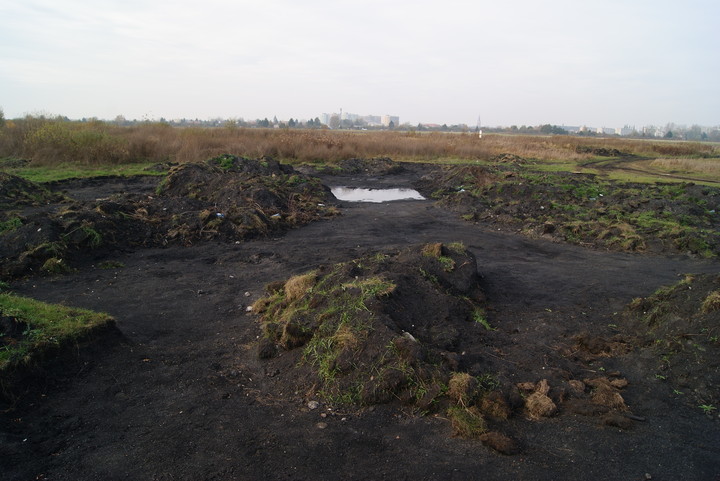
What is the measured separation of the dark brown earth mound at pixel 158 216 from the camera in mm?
8312

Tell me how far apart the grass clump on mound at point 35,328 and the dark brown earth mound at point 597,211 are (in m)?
10.3

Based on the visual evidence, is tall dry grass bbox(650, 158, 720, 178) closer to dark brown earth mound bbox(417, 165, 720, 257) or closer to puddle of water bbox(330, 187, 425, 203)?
dark brown earth mound bbox(417, 165, 720, 257)

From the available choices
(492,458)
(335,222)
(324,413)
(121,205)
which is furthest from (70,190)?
(492,458)

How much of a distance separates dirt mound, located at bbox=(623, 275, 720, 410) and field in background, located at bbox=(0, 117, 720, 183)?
19.6m

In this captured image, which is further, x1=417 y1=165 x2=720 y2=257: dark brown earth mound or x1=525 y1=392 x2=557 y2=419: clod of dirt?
x1=417 y1=165 x2=720 y2=257: dark brown earth mound

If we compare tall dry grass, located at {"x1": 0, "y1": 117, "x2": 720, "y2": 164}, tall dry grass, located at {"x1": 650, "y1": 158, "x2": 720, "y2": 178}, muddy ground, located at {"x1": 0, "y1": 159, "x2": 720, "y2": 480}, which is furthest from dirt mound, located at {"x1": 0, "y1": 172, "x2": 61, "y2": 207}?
tall dry grass, located at {"x1": 650, "y1": 158, "x2": 720, "y2": 178}

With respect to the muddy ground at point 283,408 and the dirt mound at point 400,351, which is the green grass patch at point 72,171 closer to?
the muddy ground at point 283,408

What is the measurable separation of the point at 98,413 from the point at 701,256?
11206 millimetres

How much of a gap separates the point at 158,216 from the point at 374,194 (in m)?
9.84

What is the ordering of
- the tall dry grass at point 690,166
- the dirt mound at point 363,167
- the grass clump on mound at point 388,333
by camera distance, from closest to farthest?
the grass clump on mound at point 388,333 → the dirt mound at point 363,167 → the tall dry grass at point 690,166

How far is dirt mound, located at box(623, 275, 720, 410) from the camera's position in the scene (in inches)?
187

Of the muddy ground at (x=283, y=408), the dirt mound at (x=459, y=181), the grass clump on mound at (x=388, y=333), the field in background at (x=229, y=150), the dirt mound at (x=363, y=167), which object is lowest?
the muddy ground at (x=283, y=408)

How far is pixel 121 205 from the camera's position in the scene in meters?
11.0

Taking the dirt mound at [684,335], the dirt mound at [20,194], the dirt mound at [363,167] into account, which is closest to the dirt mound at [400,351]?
the dirt mound at [684,335]
